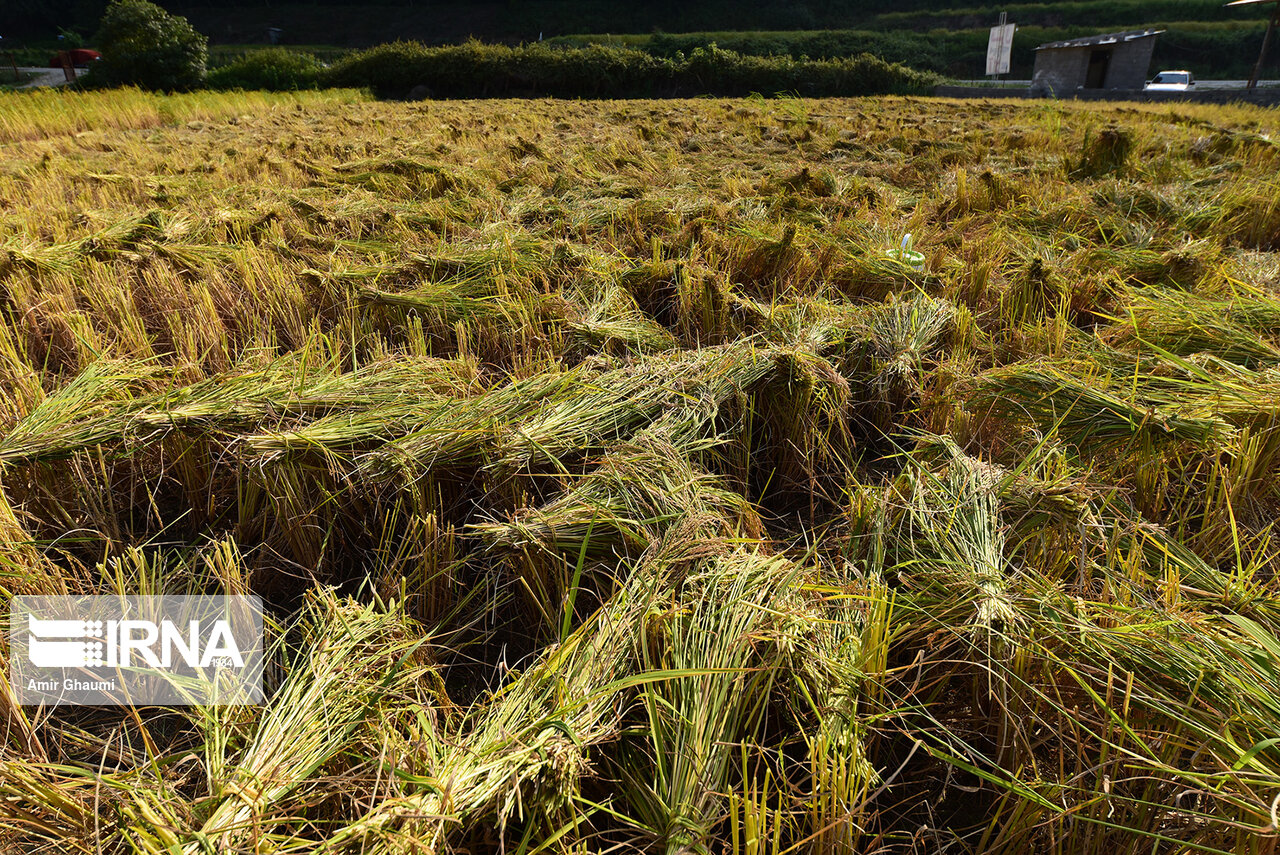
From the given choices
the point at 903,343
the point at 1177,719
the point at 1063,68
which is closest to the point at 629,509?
the point at 1177,719

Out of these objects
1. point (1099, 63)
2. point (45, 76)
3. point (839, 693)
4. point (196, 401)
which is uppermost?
point (45, 76)

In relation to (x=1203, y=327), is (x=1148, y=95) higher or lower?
higher

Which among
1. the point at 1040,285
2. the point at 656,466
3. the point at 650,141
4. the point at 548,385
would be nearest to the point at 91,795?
the point at 656,466

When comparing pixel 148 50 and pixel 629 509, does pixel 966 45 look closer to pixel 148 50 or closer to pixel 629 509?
pixel 148 50

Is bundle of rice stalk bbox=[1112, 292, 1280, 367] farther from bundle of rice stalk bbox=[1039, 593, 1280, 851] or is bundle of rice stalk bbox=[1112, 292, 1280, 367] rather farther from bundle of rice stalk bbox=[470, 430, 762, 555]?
bundle of rice stalk bbox=[470, 430, 762, 555]

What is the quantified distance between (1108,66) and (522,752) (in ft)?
84.1

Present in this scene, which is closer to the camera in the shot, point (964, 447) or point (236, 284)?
point (964, 447)

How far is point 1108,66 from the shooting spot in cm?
1825

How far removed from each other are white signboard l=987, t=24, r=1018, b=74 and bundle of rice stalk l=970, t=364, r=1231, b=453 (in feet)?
91.9

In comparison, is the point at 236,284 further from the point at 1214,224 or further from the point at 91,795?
the point at 1214,224

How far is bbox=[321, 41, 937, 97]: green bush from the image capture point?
1650cm

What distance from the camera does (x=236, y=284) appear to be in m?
2.63

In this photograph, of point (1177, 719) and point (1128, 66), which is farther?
point (1128, 66)

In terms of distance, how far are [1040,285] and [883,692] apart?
7.16 feet
